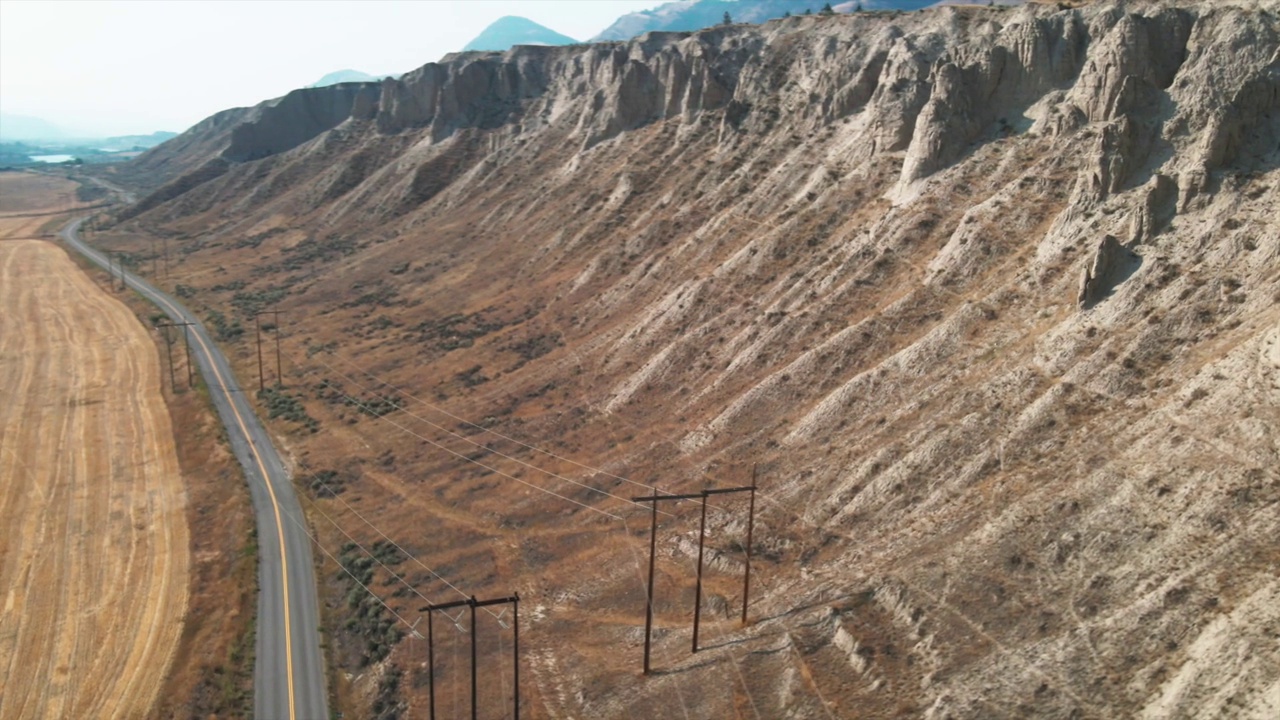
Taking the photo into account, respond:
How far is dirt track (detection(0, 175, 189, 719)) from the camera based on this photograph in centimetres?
3462

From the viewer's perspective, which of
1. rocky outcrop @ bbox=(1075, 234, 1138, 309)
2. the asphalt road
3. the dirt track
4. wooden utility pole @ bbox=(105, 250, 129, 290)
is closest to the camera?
the asphalt road

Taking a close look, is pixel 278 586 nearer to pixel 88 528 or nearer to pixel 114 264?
pixel 88 528

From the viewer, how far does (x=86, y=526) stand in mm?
46594

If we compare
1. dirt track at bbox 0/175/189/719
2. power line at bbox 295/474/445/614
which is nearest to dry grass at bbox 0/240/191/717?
dirt track at bbox 0/175/189/719

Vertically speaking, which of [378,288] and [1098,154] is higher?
[1098,154]

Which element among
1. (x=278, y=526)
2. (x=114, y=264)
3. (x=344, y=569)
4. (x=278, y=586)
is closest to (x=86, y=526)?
(x=278, y=526)

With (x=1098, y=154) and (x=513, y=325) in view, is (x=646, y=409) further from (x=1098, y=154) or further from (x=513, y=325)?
(x=1098, y=154)

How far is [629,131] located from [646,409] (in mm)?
54590

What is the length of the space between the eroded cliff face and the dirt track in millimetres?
10509

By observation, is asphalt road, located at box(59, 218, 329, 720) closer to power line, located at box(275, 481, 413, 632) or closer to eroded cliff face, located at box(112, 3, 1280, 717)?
power line, located at box(275, 481, 413, 632)

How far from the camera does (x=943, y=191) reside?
53406 mm

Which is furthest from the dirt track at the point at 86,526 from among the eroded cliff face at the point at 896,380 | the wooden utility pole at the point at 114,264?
the wooden utility pole at the point at 114,264

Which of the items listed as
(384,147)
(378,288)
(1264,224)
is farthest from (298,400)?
(384,147)

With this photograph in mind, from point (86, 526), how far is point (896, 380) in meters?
46.6
